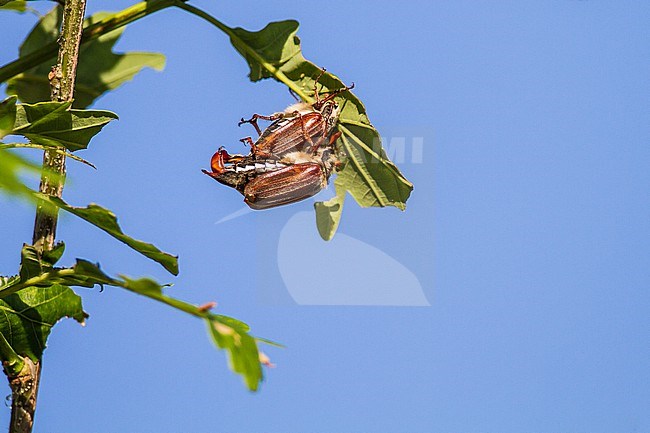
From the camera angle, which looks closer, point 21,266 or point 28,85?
point 21,266

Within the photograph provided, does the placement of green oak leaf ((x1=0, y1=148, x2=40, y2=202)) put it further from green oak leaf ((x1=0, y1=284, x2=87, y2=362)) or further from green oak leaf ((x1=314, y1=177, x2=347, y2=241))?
green oak leaf ((x1=314, y1=177, x2=347, y2=241))

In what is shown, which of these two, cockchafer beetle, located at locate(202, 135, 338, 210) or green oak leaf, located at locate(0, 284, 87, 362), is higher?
cockchafer beetle, located at locate(202, 135, 338, 210)

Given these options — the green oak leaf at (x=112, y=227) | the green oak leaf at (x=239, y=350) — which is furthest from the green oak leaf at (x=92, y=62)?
the green oak leaf at (x=239, y=350)

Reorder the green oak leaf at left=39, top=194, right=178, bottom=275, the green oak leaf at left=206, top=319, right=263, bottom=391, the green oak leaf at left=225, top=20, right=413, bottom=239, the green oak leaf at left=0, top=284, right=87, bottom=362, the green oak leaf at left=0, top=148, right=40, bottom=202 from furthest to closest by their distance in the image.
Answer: the green oak leaf at left=225, top=20, right=413, bottom=239 < the green oak leaf at left=0, top=284, right=87, bottom=362 < the green oak leaf at left=39, top=194, right=178, bottom=275 < the green oak leaf at left=206, top=319, right=263, bottom=391 < the green oak leaf at left=0, top=148, right=40, bottom=202

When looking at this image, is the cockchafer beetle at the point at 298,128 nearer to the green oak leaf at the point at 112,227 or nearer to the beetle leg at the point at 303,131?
the beetle leg at the point at 303,131

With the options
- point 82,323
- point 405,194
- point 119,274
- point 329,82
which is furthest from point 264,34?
point 119,274

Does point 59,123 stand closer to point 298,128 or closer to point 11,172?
point 298,128

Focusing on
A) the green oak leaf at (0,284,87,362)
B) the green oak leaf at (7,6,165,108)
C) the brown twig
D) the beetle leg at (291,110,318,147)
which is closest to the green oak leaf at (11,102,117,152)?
the brown twig

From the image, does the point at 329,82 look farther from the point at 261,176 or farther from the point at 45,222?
the point at 45,222
